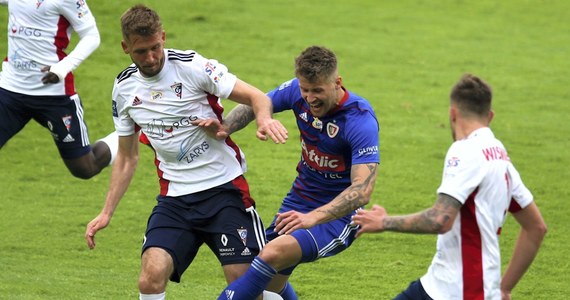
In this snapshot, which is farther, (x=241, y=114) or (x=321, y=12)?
(x=321, y=12)

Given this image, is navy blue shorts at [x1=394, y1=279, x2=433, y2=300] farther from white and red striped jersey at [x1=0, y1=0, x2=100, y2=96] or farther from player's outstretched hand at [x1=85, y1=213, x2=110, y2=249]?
white and red striped jersey at [x1=0, y1=0, x2=100, y2=96]

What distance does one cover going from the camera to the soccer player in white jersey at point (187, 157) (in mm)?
6961

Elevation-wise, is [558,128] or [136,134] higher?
[136,134]

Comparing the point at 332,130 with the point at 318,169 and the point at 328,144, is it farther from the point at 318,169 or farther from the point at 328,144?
the point at 318,169

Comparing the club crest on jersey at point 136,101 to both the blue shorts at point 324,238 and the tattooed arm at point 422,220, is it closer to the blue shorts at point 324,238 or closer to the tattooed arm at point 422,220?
the blue shorts at point 324,238

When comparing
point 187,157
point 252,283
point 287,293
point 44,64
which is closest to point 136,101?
point 187,157

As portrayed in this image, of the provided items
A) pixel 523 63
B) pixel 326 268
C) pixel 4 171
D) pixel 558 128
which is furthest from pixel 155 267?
pixel 523 63

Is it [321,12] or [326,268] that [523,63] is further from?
[326,268]

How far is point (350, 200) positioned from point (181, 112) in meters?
1.36

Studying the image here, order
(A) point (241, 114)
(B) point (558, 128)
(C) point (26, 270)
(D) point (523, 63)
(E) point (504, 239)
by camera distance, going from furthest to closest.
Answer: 1. (D) point (523, 63)
2. (B) point (558, 128)
3. (E) point (504, 239)
4. (C) point (26, 270)
5. (A) point (241, 114)

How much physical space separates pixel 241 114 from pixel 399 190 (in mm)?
5325

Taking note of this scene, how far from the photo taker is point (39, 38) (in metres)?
9.91

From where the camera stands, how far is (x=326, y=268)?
9.65 meters

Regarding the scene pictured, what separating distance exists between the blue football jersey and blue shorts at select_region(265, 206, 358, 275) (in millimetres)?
238
